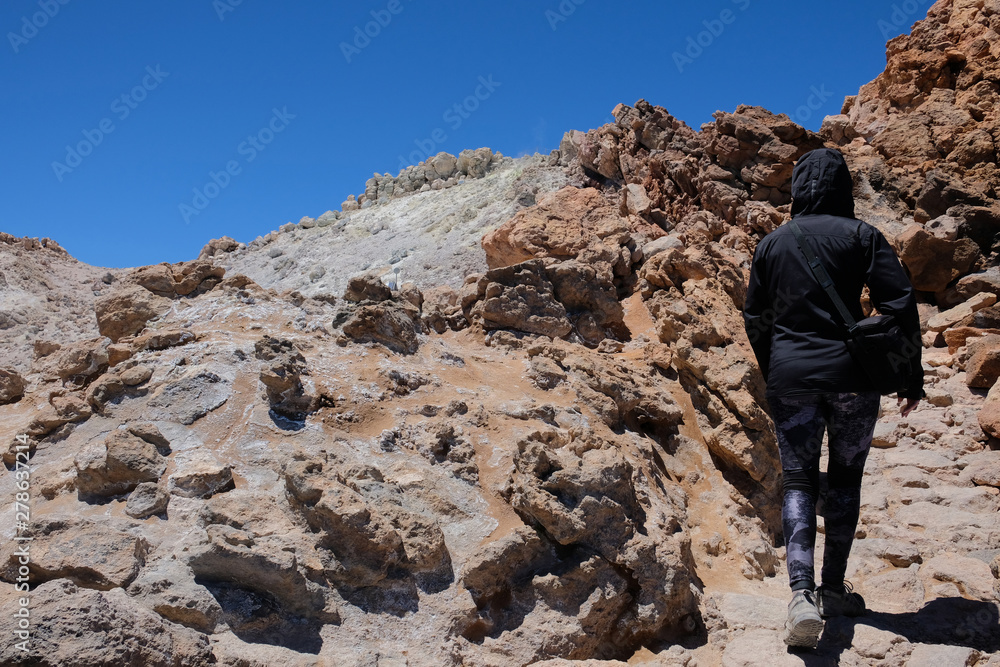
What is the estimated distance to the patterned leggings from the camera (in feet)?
9.55

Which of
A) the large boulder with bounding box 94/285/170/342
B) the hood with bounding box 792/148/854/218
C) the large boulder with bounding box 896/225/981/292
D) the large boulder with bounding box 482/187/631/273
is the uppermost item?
the large boulder with bounding box 482/187/631/273

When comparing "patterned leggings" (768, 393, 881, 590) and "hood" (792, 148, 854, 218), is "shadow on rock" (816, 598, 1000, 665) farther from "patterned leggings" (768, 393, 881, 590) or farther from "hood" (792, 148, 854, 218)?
"hood" (792, 148, 854, 218)

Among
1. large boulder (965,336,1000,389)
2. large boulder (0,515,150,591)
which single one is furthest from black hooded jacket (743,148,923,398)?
large boulder (965,336,1000,389)

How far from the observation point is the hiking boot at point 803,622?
8.66 feet

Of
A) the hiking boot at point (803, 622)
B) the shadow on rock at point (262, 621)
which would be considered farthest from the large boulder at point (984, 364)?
the shadow on rock at point (262, 621)

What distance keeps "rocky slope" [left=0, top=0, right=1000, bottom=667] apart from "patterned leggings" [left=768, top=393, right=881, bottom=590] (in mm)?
334

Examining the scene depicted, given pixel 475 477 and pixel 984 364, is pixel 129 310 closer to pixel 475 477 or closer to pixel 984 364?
pixel 475 477

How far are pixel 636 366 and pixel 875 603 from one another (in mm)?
2798

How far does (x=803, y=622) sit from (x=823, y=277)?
4.38 ft

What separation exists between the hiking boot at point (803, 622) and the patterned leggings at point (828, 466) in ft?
0.42

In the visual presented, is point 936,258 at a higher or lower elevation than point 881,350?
higher

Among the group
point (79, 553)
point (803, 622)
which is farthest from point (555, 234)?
point (79, 553)

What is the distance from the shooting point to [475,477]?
12.7 ft

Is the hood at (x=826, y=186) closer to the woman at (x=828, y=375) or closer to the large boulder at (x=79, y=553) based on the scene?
the woman at (x=828, y=375)
